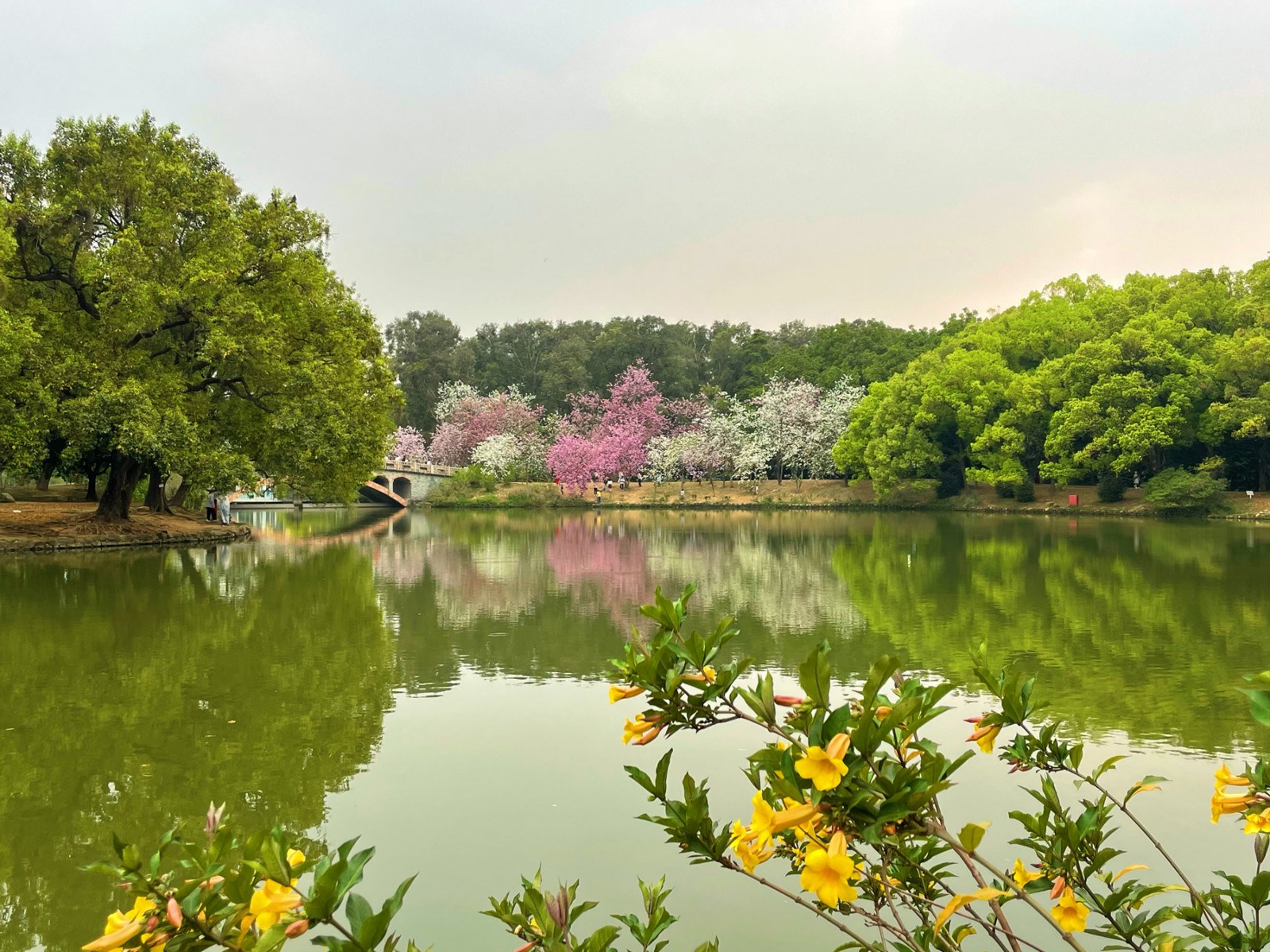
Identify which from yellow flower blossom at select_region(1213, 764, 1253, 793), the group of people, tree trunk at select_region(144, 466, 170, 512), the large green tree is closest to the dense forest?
the group of people

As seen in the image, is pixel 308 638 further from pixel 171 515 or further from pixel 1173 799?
pixel 171 515

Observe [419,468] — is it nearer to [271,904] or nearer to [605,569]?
[605,569]

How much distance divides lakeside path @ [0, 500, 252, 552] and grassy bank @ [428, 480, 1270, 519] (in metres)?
26.8

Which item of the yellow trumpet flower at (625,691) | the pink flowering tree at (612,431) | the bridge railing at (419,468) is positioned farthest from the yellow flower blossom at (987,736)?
the pink flowering tree at (612,431)

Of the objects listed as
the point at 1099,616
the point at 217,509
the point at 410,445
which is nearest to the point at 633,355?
the point at 410,445

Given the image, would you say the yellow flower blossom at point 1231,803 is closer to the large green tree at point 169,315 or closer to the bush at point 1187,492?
the large green tree at point 169,315

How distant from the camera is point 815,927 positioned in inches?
153

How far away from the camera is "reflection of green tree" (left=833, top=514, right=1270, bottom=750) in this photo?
714cm

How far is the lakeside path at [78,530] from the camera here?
19.9 meters

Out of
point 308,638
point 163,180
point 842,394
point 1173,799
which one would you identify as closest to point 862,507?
point 842,394

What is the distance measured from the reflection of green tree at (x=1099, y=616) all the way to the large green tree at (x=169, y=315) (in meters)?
12.5

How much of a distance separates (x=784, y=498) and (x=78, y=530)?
109 ft

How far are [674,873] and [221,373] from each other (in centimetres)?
2004

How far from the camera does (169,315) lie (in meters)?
20.8
